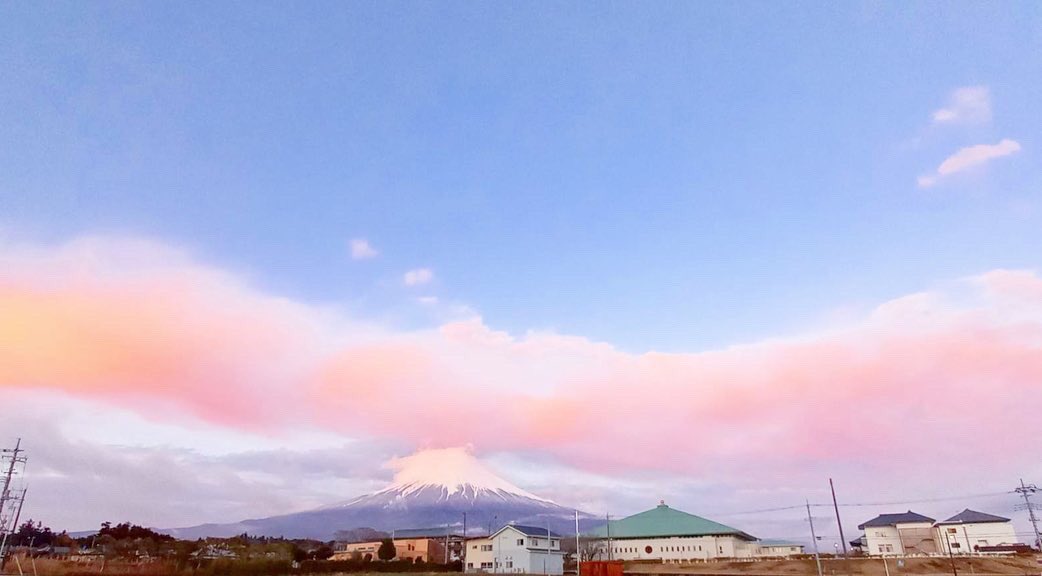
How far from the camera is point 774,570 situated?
60625mm

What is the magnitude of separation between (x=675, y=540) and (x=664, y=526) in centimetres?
454

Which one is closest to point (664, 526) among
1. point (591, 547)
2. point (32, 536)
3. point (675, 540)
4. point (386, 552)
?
point (675, 540)

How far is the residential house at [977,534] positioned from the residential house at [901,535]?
1361 mm

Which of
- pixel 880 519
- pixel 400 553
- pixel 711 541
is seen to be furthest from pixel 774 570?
pixel 400 553

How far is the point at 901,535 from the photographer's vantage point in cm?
8344

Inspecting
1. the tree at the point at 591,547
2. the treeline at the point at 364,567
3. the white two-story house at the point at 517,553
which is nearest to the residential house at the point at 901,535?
the tree at the point at 591,547

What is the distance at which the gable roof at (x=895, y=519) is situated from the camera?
275 ft

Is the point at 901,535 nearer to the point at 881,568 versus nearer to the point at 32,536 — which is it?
the point at 881,568

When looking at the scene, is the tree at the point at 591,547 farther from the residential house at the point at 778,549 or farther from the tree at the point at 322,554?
the tree at the point at 322,554

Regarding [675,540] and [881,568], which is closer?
[881,568]

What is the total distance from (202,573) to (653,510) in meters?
71.4

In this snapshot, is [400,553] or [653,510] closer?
[400,553]

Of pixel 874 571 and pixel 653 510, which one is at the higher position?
pixel 653 510

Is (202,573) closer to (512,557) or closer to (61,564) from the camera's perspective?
(61,564)
